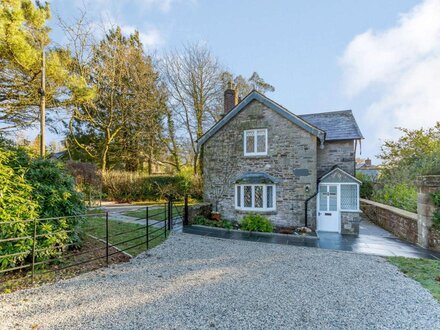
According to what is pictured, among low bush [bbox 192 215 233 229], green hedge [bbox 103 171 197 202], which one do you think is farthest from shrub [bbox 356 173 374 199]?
green hedge [bbox 103 171 197 202]

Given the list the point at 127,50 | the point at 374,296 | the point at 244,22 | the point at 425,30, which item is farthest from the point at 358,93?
the point at 127,50

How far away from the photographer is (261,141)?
512 inches

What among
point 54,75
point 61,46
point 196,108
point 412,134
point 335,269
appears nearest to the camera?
point 335,269

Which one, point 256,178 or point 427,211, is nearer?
point 427,211

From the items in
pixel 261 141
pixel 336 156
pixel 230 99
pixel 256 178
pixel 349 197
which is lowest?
pixel 349 197

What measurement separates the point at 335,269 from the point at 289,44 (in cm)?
1146

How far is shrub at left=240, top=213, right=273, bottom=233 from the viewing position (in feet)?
36.9

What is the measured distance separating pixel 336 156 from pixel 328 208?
123 inches

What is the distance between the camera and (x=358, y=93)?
15.6 metres

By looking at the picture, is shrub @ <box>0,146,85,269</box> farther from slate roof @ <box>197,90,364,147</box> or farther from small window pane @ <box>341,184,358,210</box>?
small window pane @ <box>341,184,358,210</box>

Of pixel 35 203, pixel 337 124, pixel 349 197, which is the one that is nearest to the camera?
pixel 35 203

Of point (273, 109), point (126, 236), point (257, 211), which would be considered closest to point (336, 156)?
point (273, 109)

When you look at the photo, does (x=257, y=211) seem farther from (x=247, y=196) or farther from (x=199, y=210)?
(x=199, y=210)

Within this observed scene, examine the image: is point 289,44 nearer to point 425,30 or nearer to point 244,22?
point 244,22
